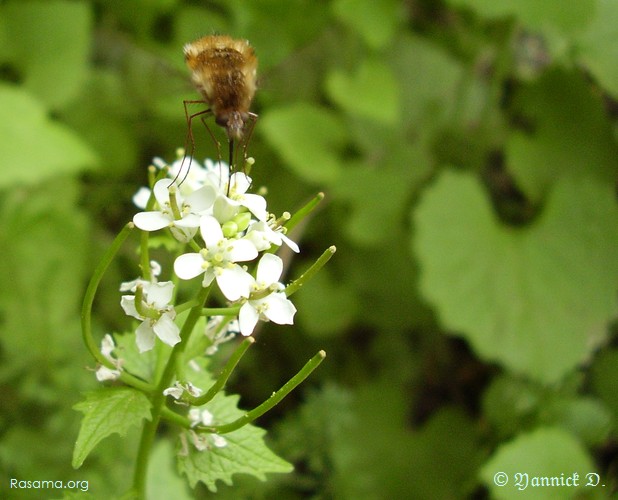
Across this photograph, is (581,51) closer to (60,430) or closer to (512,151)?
(512,151)

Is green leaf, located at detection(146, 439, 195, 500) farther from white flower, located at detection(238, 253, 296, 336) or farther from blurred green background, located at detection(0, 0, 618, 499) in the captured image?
white flower, located at detection(238, 253, 296, 336)

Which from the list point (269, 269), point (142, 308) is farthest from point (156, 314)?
point (269, 269)

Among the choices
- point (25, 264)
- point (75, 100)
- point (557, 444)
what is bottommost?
point (557, 444)

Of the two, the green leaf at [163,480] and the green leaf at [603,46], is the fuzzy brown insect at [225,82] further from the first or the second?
the green leaf at [603,46]

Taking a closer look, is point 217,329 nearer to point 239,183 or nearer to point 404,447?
point 239,183

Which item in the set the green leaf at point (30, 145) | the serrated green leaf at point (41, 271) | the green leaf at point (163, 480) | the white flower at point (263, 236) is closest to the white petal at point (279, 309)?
the white flower at point (263, 236)

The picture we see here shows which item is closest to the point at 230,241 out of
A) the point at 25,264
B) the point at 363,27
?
the point at 25,264
